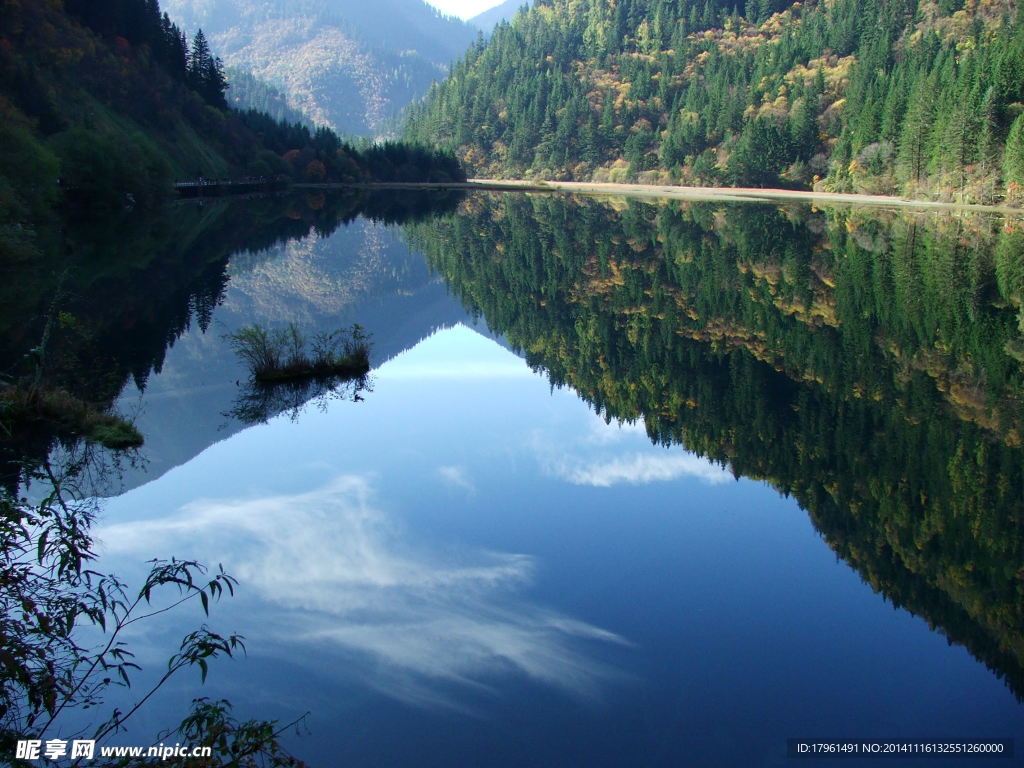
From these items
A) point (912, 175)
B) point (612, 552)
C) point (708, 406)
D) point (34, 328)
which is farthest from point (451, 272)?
point (912, 175)

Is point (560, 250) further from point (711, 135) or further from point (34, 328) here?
point (711, 135)

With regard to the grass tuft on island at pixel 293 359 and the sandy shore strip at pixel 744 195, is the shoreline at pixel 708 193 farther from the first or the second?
the grass tuft on island at pixel 293 359

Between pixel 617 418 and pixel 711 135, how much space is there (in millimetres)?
121307

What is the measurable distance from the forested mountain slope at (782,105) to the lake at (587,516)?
178 ft

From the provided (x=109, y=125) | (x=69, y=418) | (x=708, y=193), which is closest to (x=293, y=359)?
(x=69, y=418)

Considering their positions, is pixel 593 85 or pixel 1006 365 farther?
pixel 593 85

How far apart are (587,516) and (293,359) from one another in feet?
34.8

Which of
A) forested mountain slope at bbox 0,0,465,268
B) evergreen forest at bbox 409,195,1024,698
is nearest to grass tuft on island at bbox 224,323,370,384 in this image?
Answer: evergreen forest at bbox 409,195,1024,698

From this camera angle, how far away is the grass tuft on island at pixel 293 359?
67.7 feet

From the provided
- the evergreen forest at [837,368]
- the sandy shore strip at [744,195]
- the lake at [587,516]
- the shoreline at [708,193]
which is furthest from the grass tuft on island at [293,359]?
the sandy shore strip at [744,195]

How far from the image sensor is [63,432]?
14828 millimetres

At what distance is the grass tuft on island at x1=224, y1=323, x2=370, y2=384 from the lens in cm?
2064

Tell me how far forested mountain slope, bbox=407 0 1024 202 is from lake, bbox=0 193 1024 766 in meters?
54.2

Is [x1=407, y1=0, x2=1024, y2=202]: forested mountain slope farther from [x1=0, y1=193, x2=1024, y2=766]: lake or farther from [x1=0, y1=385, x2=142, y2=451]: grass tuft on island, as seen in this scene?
[x1=0, y1=385, x2=142, y2=451]: grass tuft on island
